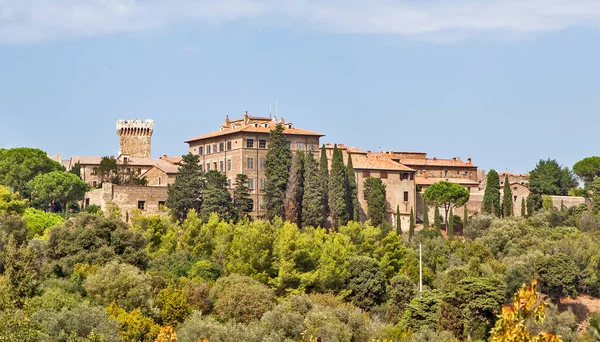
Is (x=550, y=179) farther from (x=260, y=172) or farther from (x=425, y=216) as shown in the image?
(x=260, y=172)

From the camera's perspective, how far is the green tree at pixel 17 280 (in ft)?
140

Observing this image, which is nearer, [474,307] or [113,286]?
[113,286]

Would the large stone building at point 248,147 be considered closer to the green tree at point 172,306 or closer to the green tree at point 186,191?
the green tree at point 186,191

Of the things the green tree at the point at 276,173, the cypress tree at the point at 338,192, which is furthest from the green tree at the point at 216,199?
the cypress tree at the point at 338,192

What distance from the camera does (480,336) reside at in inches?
1996

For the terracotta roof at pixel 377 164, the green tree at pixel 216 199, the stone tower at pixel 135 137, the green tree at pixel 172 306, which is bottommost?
the green tree at pixel 172 306

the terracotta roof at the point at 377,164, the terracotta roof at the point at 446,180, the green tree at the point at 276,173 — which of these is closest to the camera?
the green tree at the point at 276,173

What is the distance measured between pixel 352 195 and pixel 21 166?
26.0 metres

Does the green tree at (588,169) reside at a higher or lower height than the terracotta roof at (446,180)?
higher

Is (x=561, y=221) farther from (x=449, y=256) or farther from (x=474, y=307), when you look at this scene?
(x=474, y=307)

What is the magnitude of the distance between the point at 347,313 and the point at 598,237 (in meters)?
30.8

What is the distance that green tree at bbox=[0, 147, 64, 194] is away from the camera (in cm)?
8225

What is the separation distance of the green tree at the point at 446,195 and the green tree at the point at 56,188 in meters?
25.4

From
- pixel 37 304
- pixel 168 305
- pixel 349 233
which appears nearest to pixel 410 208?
pixel 349 233
